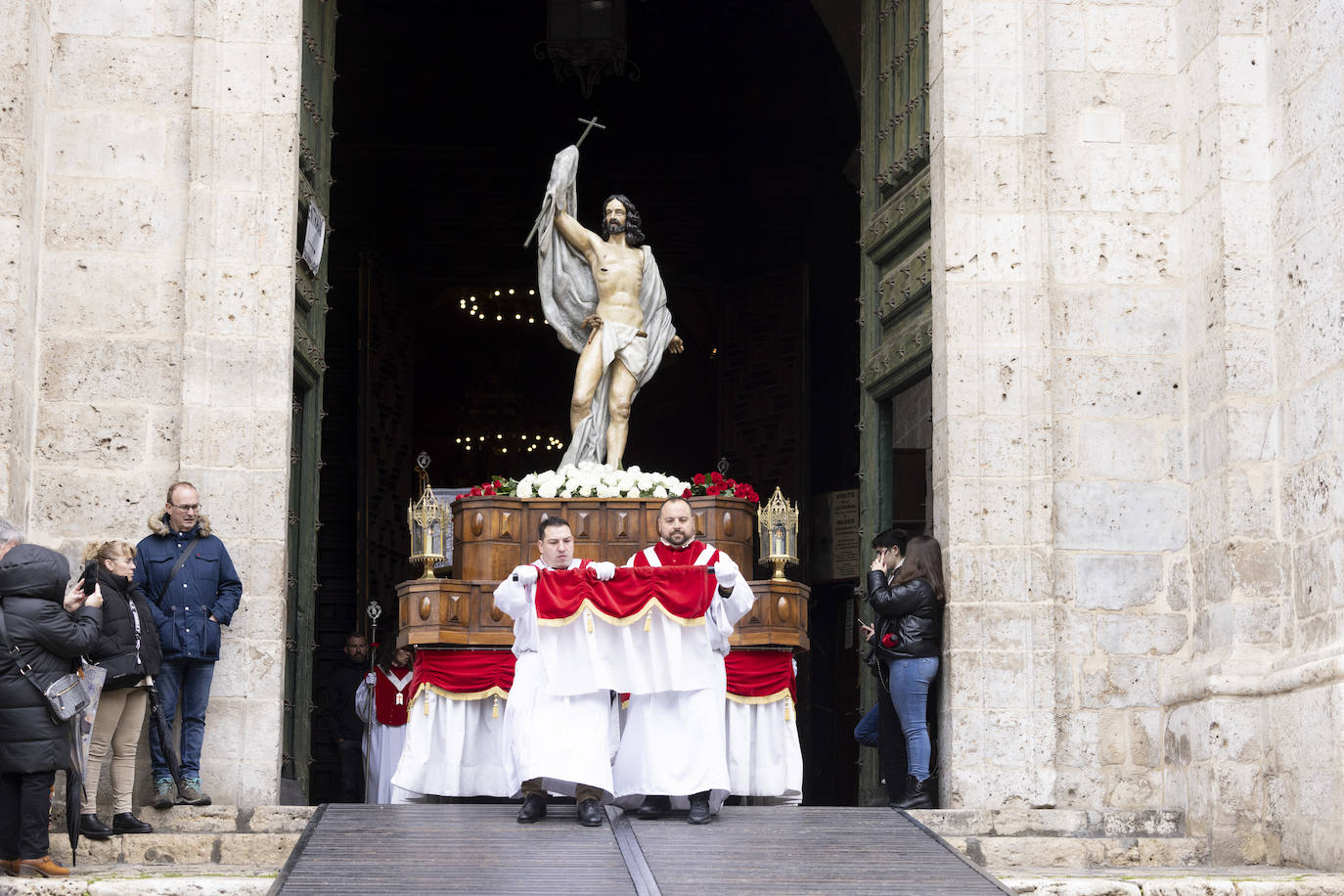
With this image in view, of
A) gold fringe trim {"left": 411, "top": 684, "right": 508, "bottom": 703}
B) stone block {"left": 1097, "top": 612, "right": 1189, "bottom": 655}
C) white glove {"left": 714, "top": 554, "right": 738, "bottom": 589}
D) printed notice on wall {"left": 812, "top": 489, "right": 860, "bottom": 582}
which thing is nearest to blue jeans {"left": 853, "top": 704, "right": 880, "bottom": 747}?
stone block {"left": 1097, "top": 612, "right": 1189, "bottom": 655}

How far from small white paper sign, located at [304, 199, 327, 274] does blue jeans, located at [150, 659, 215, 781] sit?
2868mm

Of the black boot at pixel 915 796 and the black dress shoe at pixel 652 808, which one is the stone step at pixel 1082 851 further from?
the black dress shoe at pixel 652 808

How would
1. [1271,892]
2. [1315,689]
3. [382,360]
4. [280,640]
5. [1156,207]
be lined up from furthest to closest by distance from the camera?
[382,360], [1156,207], [280,640], [1315,689], [1271,892]

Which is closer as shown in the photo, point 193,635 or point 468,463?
point 193,635

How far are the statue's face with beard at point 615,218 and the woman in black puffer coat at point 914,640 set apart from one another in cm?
316

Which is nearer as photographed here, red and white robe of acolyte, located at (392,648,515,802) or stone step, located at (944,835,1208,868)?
stone step, located at (944,835,1208,868)

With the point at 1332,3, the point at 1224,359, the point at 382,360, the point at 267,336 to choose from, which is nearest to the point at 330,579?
the point at 382,360

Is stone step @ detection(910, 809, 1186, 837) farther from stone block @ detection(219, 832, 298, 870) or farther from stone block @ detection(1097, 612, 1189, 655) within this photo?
stone block @ detection(219, 832, 298, 870)

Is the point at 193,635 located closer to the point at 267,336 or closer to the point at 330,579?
the point at 267,336

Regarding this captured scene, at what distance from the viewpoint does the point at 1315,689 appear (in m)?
9.60

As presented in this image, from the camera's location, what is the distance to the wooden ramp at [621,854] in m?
7.93

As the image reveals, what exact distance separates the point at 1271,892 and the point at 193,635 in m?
5.53

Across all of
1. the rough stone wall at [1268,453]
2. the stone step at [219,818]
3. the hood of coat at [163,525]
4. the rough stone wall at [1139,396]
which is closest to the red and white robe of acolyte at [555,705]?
the stone step at [219,818]

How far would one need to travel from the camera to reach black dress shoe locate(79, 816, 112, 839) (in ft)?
30.6
